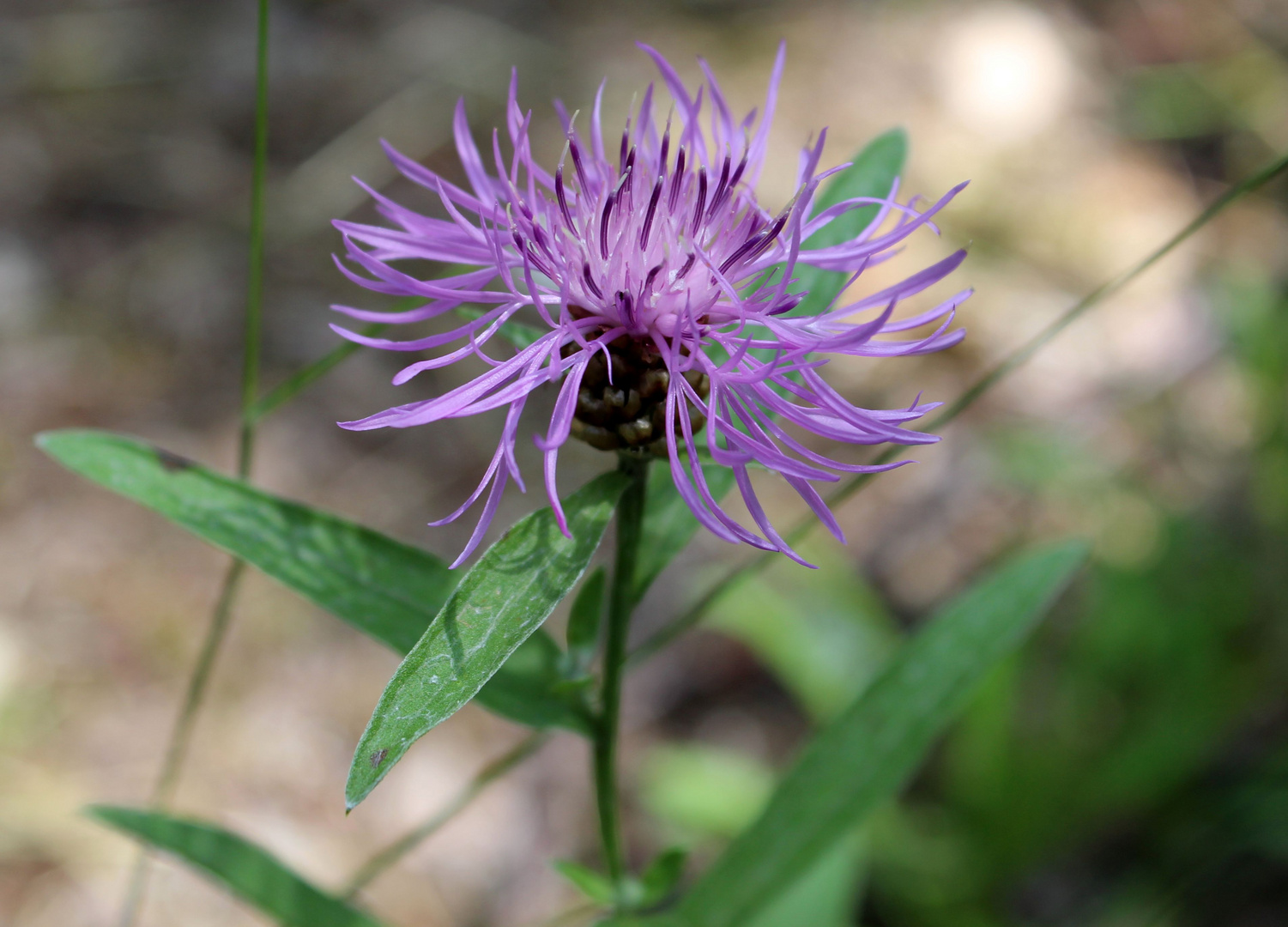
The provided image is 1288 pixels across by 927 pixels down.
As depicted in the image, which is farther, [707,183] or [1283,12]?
[1283,12]

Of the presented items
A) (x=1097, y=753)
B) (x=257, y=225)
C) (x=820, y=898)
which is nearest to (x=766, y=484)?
(x=1097, y=753)

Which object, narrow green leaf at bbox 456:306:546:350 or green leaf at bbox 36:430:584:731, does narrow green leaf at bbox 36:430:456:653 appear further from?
narrow green leaf at bbox 456:306:546:350

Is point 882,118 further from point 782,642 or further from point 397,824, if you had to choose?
point 397,824

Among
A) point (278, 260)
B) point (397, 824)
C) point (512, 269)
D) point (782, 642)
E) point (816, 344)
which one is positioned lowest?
point (397, 824)

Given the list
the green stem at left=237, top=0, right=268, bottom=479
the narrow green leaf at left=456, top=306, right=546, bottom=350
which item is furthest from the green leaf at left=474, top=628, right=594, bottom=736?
the green stem at left=237, top=0, right=268, bottom=479

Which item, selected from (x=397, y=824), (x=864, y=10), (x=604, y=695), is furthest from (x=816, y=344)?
(x=864, y=10)

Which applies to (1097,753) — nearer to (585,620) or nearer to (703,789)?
(703,789)
